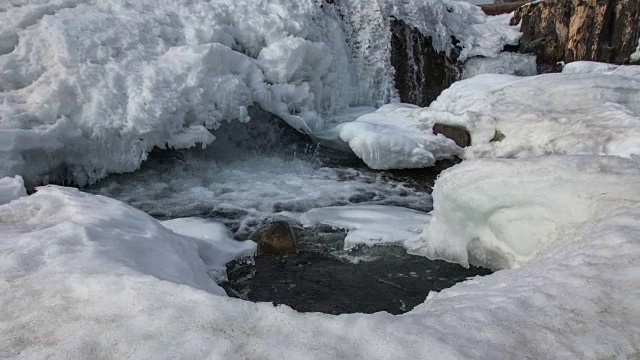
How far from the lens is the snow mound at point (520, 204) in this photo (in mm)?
2904

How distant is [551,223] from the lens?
10.2 ft

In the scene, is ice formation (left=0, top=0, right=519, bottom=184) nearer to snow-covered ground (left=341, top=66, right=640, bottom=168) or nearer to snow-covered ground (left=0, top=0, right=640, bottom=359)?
snow-covered ground (left=0, top=0, right=640, bottom=359)

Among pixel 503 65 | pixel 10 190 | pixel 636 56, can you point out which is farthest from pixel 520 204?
pixel 636 56

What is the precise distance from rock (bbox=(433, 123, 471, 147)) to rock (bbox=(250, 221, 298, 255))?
3908 millimetres

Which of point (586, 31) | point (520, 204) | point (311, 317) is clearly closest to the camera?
point (311, 317)

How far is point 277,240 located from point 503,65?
9.17 m

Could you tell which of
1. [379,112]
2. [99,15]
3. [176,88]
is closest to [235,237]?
[176,88]

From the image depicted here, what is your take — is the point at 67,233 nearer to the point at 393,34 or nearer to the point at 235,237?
the point at 235,237

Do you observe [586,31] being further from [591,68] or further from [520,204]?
[520,204]

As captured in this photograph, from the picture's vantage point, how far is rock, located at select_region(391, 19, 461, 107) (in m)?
10.3

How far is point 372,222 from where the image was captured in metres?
5.00

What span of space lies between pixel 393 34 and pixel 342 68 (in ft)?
5.10

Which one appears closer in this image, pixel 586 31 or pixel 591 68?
pixel 591 68

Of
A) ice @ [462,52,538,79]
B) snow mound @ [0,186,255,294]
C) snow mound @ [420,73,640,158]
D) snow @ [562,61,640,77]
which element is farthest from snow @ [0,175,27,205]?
ice @ [462,52,538,79]
